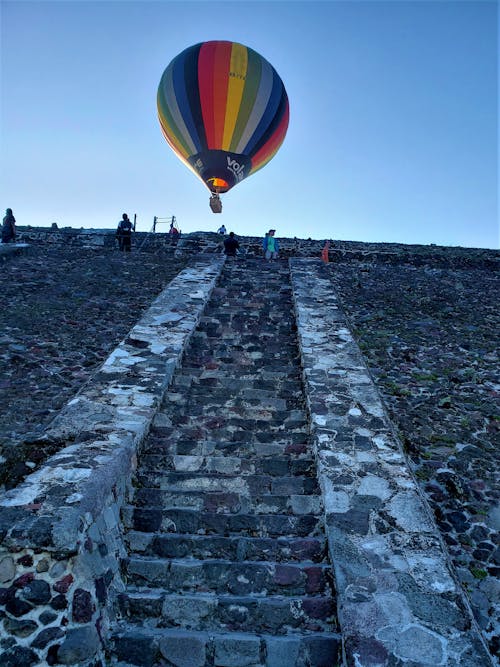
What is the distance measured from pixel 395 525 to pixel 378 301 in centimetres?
687

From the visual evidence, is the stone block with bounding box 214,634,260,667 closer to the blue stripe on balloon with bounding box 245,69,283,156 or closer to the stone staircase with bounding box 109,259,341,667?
the stone staircase with bounding box 109,259,341,667

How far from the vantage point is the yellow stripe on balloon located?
650 inches

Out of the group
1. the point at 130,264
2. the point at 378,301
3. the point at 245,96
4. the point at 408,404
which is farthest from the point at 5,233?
the point at 408,404

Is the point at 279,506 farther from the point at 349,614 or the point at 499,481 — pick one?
the point at 499,481

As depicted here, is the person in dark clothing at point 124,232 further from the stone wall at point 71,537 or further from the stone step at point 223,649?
the stone step at point 223,649

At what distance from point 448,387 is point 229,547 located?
4.06m

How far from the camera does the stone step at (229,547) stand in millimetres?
4543

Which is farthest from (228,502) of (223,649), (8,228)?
(8,228)

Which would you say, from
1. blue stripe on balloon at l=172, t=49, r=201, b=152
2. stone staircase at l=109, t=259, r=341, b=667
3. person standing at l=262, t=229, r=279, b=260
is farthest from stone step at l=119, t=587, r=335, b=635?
blue stripe on balloon at l=172, t=49, r=201, b=152

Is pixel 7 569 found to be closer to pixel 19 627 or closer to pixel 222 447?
pixel 19 627

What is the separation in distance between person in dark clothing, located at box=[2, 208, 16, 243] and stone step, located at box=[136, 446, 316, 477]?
459 inches

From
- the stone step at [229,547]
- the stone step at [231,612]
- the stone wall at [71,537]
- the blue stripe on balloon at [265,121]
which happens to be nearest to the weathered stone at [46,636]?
the stone wall at [71,537]

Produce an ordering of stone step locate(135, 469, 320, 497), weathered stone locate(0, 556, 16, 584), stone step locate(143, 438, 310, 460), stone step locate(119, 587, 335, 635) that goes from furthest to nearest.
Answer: stone step locate(143, 438, 310, 460) → stone step locate(135, 469, 320, 497) → stone step locate(119, 587, 335, 635) → weathered stone locate(0, 556, 16, 584)

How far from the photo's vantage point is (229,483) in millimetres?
5344
